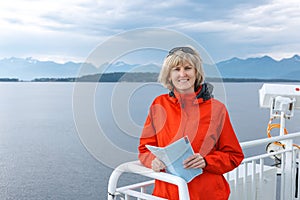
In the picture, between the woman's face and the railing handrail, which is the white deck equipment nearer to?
the railing handrail

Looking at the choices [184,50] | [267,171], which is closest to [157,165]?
[184,50]

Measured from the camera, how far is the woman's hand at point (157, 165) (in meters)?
1.65

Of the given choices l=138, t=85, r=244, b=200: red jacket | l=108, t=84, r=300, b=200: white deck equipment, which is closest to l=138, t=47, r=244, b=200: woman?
l=138, t=85, r=244, b=200: red jacket

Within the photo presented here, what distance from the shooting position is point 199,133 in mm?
1680

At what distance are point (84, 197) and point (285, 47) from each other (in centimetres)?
763

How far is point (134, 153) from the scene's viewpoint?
65.8 inches

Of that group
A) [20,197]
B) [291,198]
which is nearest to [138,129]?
[291,198]

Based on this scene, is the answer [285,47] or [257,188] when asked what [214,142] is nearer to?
[257,188]

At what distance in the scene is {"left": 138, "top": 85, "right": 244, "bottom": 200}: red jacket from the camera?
1682 mm

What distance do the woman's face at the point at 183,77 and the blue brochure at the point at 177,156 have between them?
0.71ft

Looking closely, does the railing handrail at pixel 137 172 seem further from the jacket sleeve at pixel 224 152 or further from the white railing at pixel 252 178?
the jacket sleeve at pixel 224 152

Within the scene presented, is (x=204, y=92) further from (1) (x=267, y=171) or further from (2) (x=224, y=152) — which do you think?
(1) (x=267, y=171)

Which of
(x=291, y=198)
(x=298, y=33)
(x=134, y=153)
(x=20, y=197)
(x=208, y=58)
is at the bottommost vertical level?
(x=20, y=197)

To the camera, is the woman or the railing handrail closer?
the railing handrail
